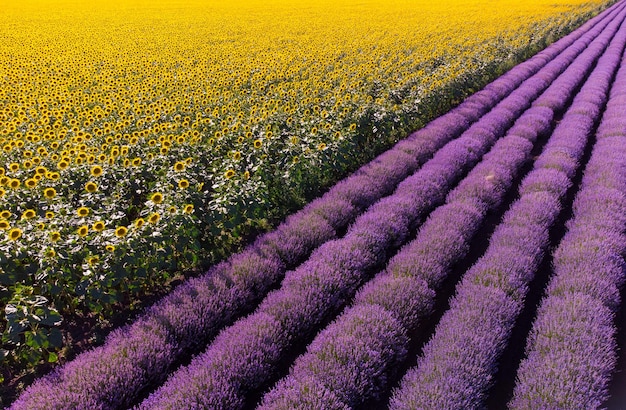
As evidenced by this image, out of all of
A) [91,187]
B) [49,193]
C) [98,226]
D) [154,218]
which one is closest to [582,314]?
[154,218]

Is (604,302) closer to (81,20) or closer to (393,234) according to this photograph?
(393,234)

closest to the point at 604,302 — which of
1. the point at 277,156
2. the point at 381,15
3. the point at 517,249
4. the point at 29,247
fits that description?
the point at 517,249

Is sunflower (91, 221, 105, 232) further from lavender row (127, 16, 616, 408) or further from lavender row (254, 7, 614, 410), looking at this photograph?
lavender row (254, 7, 614, 410)

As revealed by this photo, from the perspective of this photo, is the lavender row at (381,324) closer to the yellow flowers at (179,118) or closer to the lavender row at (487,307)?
the lavender row at (487,307)

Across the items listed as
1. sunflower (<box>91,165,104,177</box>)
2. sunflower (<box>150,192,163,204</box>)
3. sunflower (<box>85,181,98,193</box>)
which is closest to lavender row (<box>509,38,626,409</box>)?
sunflower (<box>150,192,163,204</box>)

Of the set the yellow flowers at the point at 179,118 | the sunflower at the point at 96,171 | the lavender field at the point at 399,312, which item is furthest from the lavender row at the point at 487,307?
the sunflower at the point at 96,171

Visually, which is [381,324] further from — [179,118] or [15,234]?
[179,118]
